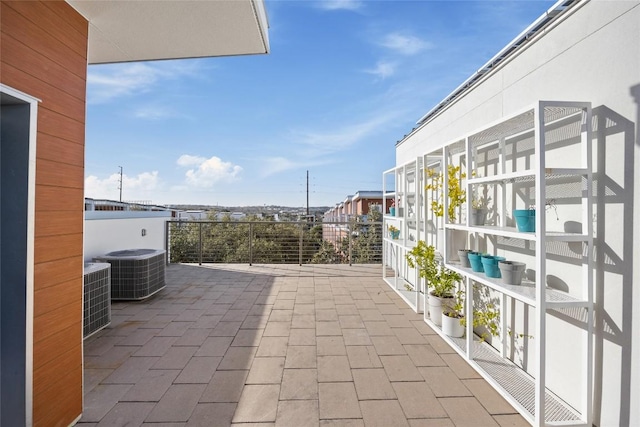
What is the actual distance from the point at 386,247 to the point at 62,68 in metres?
4.86

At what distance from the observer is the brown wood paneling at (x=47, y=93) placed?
1.22 meters

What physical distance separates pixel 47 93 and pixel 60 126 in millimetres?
155

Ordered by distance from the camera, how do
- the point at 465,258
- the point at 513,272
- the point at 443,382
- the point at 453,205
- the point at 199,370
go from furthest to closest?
the point at 453,205 < the point at 465,258 < the point at 199,370 < the point at 443,382 < the point at 513,272

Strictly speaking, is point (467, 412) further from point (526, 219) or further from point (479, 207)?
point (479, 207)

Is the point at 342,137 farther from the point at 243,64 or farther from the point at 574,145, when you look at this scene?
the point at 574,145

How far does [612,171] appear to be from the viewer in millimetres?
1480

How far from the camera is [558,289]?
182 cm

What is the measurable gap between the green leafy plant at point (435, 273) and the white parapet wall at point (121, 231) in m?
3.90

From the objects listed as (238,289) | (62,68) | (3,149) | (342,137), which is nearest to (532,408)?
(3,149)

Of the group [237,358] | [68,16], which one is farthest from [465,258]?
[68,16]

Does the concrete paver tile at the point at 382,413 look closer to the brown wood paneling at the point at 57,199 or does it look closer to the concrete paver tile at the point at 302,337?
the concrete paver tile at the point at 302,337

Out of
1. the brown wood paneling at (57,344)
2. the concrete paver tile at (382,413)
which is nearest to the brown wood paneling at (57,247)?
the brown wood paneling at (57,344)

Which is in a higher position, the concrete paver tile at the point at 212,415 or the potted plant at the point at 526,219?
the potted plant at the point at 526,219

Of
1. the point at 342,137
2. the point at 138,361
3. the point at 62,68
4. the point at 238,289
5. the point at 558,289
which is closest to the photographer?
the point at 62,68
